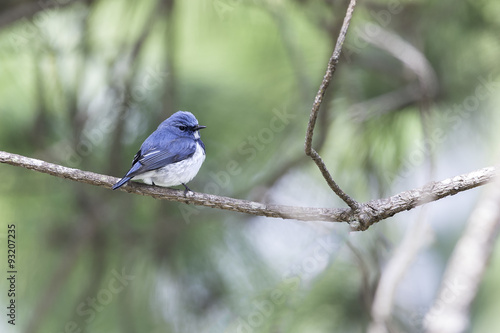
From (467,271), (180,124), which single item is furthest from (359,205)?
(180,124)

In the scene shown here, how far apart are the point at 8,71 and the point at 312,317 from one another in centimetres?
196

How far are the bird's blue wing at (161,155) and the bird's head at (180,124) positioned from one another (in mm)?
46

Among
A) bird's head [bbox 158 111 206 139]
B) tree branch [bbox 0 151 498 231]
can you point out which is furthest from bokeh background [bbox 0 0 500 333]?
tree branch [bbox 0 151 498 231]

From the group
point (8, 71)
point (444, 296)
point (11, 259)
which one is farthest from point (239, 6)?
point (444, 296)

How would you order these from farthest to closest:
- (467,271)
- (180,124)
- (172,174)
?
1. (180,124)
2. (172,174)
3. (467,271)

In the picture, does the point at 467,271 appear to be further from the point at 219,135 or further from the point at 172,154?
the point at 219,135

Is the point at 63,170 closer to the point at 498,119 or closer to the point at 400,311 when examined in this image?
the point at 400,311

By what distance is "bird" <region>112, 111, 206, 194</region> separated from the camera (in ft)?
7.94

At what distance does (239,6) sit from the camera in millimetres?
3088

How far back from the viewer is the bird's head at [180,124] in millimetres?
2617

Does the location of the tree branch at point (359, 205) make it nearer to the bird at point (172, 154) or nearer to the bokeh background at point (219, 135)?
the bird at point (172, 154)

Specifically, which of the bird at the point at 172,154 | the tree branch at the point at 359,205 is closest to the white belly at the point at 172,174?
the bird at the point at 172,154

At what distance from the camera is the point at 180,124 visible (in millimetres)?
2639

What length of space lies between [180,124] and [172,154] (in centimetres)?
16
